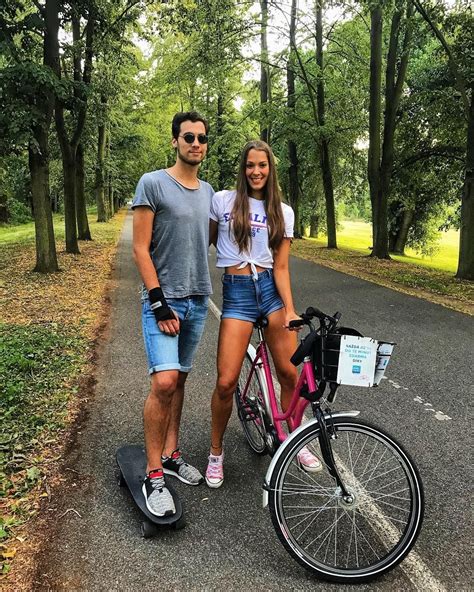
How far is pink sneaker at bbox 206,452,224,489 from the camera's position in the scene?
3.44 metres

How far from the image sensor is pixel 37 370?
5.42 meters

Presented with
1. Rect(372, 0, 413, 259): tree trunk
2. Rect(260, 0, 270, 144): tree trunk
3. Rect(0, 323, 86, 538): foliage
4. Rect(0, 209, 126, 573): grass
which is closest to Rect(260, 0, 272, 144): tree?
Rect(260, 0, 270, 144): tree trunk

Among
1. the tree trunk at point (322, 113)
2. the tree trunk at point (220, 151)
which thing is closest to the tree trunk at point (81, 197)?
the tree trunk at point (322, 113)

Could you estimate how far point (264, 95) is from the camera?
26.2 m

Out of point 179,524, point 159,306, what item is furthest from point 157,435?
point 159,306

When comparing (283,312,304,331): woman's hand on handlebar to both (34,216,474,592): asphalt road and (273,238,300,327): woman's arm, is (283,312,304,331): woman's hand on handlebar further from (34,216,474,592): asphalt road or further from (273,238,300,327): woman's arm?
(34,216,474,592): asphalt road

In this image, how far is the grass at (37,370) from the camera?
3367mm

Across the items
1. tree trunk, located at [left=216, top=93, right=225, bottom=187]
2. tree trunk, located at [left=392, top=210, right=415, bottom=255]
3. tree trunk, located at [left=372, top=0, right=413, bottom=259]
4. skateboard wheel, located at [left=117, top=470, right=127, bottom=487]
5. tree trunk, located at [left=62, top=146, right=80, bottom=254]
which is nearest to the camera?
skateboard wheel, located at [left=117, top=470, right=127, bottom=487]

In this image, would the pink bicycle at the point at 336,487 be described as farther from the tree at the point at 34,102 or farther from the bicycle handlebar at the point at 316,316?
the tree at the point at 34,102

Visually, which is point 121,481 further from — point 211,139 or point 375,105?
point 211,139

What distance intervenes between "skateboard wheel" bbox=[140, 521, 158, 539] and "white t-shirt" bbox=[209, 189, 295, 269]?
1.67 meters

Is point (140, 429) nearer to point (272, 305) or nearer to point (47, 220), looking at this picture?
point (272, 305)

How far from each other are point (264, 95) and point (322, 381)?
25875 mm

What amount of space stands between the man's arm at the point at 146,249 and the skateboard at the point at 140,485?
1054mm
